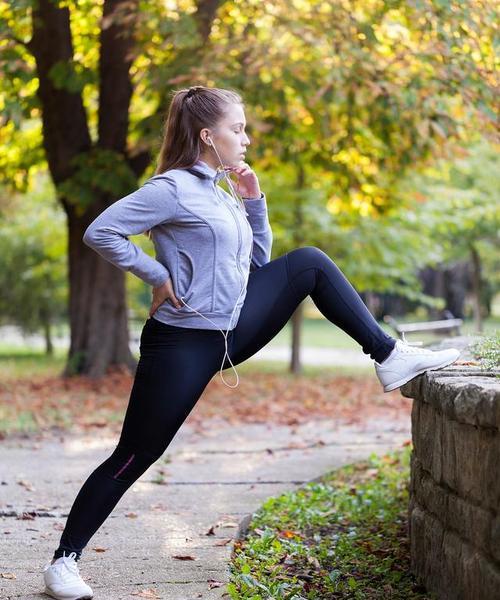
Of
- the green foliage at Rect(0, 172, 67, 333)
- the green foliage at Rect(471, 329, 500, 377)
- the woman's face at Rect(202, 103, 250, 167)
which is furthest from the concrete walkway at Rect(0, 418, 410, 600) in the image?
the green foliage at Rect(0, 172, 67, 333)

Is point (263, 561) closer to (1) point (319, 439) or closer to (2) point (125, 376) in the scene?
(1) point (319, 439)

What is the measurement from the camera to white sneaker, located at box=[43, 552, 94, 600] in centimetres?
380

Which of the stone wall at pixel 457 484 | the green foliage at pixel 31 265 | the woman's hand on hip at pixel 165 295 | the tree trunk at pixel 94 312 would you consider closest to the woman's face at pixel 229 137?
the woman's hand on hip at pixel 165 295

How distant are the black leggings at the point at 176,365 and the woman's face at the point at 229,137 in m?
0.50

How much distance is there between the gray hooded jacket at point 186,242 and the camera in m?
3.77

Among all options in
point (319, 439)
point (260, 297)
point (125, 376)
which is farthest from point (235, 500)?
point (125, 376)

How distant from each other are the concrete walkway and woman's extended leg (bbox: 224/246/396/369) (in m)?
1.04

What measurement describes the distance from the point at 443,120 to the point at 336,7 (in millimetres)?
1662

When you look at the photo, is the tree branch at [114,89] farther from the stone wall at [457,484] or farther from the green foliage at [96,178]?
the stone wall at [457,484]

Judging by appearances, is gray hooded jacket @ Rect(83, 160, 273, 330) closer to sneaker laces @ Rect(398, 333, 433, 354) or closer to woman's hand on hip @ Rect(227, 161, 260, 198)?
woman's hand on hip @ Rect(227, 161, 260, 198)

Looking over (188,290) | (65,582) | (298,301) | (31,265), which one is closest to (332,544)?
(298,301)

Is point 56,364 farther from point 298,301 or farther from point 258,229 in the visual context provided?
point 298,301

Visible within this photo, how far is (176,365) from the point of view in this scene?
3836 millimetres

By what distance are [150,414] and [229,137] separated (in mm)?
1167
